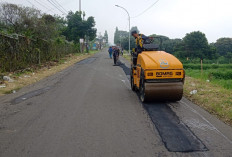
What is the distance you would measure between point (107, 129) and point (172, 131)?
1352 millimetres

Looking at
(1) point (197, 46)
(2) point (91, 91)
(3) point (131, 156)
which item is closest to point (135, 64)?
(2) point (91, 91)

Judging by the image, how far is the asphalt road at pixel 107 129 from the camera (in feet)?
12.9

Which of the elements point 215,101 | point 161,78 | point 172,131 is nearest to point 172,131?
point 172,131

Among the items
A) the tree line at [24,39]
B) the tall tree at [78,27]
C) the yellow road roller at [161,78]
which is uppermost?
the tall tree at [78,27]

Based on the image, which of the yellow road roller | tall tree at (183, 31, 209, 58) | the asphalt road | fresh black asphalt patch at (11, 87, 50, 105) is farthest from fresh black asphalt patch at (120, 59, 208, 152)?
tall tree at (183, 31, 209, 58)

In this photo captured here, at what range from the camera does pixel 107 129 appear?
491cm

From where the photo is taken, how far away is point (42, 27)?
25.1m

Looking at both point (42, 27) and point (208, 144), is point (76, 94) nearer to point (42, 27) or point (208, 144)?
point (208, 144)

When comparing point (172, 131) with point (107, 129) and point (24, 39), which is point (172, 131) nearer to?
point (107, 129)

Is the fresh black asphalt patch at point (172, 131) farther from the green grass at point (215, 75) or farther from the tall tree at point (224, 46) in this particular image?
the tall tree at point (224, 46)

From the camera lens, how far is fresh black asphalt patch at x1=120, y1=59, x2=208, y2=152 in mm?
4078

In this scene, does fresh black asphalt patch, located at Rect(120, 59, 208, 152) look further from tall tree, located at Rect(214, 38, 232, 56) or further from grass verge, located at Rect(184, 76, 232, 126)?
tall tree, located at Rect(214, 38, 232, 56)

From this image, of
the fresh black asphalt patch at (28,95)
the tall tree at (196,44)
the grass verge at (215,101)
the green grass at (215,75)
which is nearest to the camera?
the grass verge at (215,101)

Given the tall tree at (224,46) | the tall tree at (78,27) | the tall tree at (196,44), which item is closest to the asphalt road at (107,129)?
the tall tree at (78,27)
